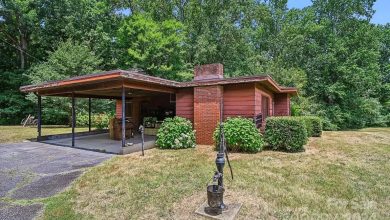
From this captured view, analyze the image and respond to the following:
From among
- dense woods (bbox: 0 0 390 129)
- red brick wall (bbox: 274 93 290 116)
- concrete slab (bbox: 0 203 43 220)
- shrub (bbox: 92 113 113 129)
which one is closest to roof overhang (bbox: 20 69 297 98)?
concrete slab (bbox: 0 203 43 220)

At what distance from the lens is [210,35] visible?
20812mm

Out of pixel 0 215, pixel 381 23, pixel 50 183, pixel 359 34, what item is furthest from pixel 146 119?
pixel 381 23

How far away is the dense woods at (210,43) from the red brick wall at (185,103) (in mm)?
9640

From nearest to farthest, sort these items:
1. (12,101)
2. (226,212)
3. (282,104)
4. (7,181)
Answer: (226,212) < (7,181) < (282,104) < (12,101)

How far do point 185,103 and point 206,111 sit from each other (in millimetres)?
1083

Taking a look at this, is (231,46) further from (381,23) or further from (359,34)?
(381,23)

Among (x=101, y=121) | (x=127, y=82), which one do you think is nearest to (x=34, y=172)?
(x=127, y=82)

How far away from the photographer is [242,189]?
4.24 metres

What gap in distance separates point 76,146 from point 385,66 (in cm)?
2988

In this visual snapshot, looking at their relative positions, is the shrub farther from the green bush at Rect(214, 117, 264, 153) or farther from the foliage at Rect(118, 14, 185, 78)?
the green bush at Rect(214, 117, 264, 153)

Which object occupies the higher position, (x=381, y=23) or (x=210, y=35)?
(x=381, y=23)

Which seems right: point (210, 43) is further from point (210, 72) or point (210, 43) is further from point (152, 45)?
point (210, 72)

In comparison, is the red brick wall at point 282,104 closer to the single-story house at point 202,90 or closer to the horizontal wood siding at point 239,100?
the single-story house at point 202,90

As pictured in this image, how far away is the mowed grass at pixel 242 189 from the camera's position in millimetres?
3504
